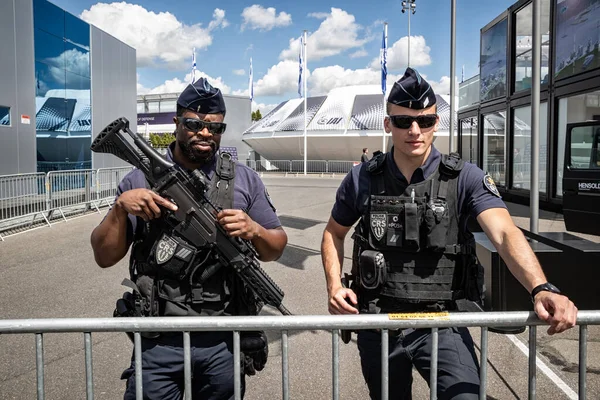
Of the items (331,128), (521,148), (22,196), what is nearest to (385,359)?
(22,196)

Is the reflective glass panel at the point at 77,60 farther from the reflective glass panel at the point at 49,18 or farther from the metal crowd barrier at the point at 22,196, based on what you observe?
the metal crowd barrier at the point at 22,196

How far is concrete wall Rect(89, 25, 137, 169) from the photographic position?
17.6 metres

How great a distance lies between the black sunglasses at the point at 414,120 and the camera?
2.44 m

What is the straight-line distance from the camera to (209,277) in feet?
7.88

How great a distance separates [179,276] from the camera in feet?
7.70

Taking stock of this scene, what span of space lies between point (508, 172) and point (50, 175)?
13.3 m

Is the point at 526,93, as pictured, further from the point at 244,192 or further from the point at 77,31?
the point at 77,31

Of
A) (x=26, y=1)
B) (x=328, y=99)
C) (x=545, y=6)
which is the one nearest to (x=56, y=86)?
(x=26, y=1)

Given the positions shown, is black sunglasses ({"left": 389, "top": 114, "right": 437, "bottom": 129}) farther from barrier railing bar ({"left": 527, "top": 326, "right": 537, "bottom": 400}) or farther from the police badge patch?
the police badge patch

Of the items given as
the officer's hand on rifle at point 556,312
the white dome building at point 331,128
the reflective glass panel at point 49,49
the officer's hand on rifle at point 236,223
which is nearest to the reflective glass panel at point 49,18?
the reflective glass panel at point 49,49

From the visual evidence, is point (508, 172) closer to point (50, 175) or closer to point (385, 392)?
point (50, 175)

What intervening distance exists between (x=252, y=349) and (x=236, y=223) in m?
0.59

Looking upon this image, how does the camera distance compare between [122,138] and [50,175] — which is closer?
[122,138]

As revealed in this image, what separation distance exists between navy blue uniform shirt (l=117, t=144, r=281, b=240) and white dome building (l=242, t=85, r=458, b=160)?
3577cm
